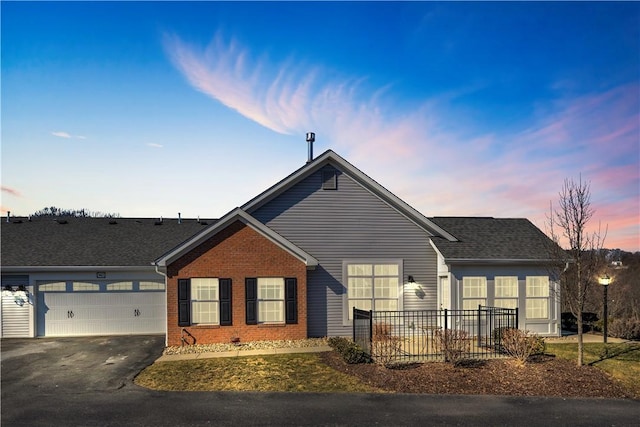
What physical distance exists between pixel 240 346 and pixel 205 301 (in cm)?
228

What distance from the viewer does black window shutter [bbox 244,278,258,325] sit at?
17.2 m

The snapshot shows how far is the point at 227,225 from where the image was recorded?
17.3 meters

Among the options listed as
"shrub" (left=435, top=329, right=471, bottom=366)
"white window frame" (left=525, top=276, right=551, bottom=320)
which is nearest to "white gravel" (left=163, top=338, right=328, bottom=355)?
"shrub" (left=435, top=329, right=471, bottom=366)

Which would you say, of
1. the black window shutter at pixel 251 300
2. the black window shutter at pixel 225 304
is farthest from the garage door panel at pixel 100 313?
the black window shutter at pixel 251 300

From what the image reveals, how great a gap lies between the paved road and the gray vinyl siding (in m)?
7.82

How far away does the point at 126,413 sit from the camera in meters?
9.75

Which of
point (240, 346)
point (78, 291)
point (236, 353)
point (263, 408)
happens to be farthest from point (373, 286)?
point (78, 291)

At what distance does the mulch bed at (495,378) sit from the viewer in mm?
11461

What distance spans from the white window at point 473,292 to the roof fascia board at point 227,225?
21.6 ft

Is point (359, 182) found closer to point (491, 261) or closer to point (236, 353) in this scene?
point (491, 261)

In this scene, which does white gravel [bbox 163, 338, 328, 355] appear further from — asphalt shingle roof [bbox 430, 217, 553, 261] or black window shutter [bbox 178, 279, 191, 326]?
asphalt shingle roof [bbox 430, 217, 553, 261]

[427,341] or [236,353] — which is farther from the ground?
[427,341]

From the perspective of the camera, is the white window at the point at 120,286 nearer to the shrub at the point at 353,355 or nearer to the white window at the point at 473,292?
the shrub at the point at 353,355

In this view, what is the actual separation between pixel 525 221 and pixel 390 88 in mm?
10069
